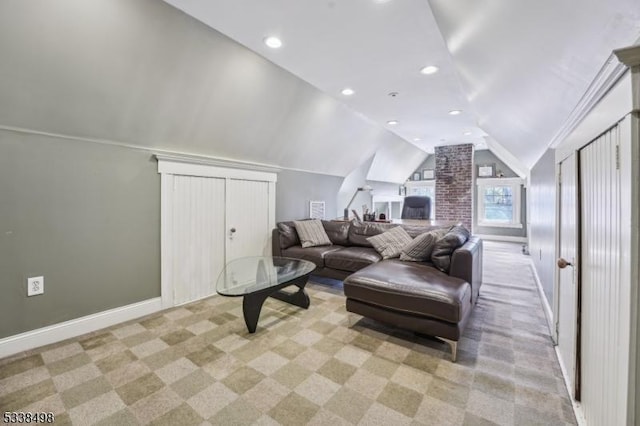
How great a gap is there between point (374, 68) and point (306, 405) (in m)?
2.90

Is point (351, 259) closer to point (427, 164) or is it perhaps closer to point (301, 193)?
point (301, 193)

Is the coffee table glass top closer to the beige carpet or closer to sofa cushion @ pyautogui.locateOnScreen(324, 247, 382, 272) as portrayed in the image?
the beige carpet

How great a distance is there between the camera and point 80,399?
63.2 inches

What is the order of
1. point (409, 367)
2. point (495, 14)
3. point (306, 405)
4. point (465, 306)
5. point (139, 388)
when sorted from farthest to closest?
1. point (465, 306)
2. point (409, 367)
3. point (139, 388)
4. point (306, 405)
5. point (495, 14)

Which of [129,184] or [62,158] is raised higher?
[62,158]

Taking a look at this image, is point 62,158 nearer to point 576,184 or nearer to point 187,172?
point 187,172

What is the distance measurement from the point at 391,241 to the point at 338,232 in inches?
38.2

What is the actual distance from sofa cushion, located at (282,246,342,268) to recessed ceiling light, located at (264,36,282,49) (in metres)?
2.44

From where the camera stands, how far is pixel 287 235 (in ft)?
13.2

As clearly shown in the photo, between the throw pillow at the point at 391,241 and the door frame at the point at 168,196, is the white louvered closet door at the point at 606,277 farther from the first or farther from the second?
the door frame at the point at 168,196

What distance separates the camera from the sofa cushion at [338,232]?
13.7 feet

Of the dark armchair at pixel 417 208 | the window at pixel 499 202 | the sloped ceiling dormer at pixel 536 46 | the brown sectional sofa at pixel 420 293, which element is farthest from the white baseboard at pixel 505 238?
the sloped ceiling dormer at pixel 536 46

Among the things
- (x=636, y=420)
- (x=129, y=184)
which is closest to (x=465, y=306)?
(x=636, y=420)

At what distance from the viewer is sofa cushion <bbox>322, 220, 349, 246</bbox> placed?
4.17 m
